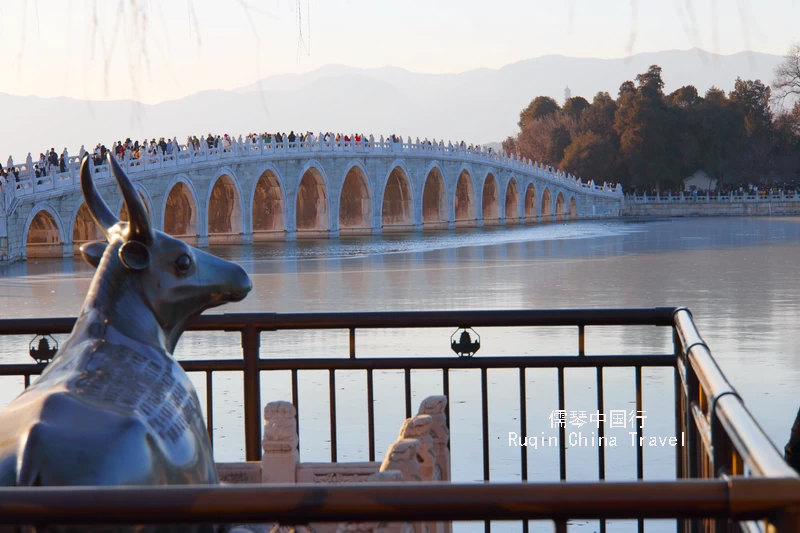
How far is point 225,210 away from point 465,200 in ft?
66.6

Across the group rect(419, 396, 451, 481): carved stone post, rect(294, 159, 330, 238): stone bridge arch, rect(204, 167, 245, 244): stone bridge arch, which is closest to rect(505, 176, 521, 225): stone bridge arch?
rect(294, 159, 330, 238): stone bridge arch

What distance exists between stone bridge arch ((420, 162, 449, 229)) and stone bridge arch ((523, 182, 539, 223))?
6873mm

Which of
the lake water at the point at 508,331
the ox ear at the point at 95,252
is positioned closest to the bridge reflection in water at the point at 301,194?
the lake water at the point at 508,331

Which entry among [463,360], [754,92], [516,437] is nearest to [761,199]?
[754,92]

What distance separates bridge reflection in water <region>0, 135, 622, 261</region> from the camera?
1036 inches

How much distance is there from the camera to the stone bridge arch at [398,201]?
47.0 meters

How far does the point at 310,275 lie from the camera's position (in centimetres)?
2034

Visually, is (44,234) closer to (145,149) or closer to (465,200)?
(145,149)

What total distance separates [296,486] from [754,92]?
6384 centimetres

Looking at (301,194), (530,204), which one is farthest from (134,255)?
(530,204)

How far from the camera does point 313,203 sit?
43.4 metres

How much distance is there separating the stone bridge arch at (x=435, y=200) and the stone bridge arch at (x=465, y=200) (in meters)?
0.65

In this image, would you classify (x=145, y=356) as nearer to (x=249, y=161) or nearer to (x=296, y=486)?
(x=296, y=486)

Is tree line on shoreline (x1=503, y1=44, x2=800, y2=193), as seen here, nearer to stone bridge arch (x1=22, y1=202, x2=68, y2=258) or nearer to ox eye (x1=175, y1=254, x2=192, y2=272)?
stone bridge arch (x1=22, y1=202, x2=68, y2=258)
